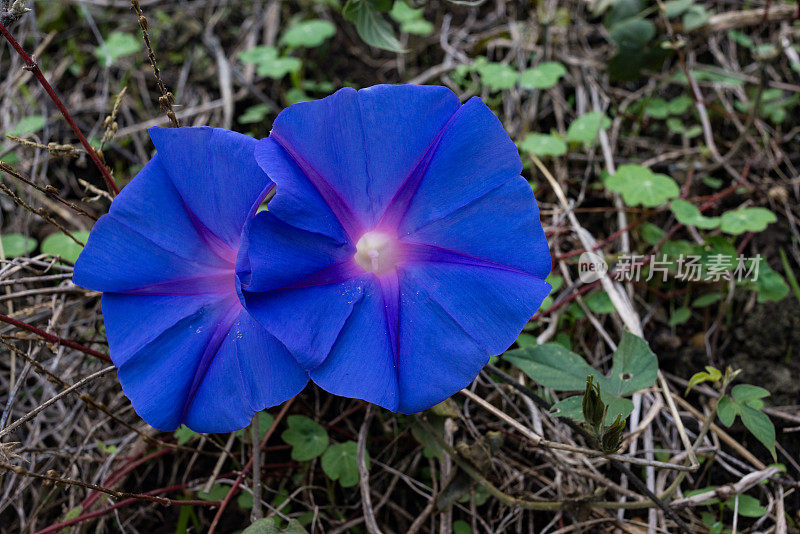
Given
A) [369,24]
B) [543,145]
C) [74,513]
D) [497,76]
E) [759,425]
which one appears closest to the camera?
[759,425]

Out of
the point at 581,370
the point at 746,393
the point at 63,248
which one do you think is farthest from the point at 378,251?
the point at 63,248

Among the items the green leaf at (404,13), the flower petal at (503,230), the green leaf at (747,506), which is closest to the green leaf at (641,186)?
the green leaf at (747,506)

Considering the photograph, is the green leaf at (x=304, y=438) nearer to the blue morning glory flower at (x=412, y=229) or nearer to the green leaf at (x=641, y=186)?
the blue morning glory flower at (x=412, y=229)

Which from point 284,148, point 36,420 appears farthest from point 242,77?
point 284,148

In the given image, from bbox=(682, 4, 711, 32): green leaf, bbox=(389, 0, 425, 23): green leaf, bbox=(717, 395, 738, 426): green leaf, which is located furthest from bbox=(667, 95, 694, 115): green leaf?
bbox=(717, 395, 738, 426): green leaf

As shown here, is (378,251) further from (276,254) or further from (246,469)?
(246,469)
